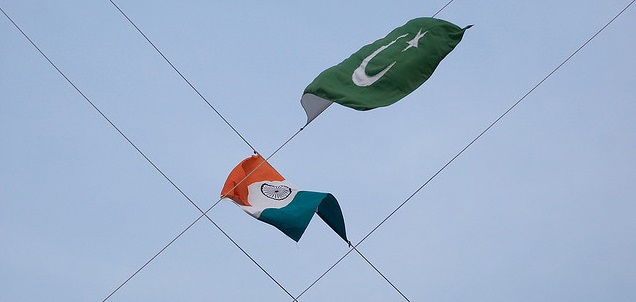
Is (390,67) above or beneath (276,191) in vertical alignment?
above

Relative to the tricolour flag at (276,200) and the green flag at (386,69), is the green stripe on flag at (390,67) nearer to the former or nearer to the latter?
the green flag at (386,69)

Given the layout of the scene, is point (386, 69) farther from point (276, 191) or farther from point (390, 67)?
point (276, 191)

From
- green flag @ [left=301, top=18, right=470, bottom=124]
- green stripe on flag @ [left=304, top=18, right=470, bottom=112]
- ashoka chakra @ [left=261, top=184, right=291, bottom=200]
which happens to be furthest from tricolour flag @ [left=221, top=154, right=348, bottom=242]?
green stripe on flag @ [left=304, top=18, right=470, bottom=112]

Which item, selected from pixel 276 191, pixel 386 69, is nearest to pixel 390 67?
pixel 386 69

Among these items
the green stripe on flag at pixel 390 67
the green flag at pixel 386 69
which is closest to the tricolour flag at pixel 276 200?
the green flag at pixel 386 69

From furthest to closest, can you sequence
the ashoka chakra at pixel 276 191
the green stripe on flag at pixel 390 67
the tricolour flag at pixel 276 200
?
the ashoka chakra at pixel 276 191
the tricolour flag at pixel 276 200
the green stripe on flag at pixel 390 67
